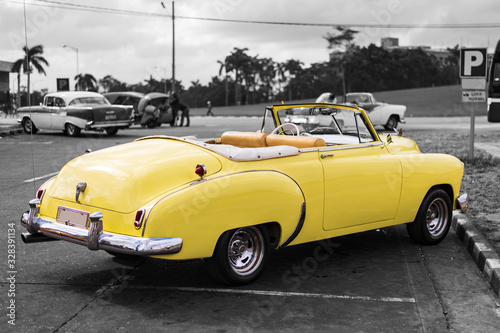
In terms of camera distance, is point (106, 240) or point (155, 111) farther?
point (155, 111)

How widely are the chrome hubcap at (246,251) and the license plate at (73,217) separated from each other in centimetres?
112

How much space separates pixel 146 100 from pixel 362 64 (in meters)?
83.9

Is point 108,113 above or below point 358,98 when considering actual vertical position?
below

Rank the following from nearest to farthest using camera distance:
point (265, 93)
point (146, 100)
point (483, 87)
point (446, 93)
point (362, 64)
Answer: point (483, 87), point (146, 100), point (446, 93), point (362, 64), point (265, 93)

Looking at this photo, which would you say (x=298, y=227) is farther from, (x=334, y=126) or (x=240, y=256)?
(x=334, y=126)

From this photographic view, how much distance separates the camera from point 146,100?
30.7 m

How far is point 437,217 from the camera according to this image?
22.3 feet

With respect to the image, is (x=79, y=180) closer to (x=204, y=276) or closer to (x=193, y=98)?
(x=204, y=276)

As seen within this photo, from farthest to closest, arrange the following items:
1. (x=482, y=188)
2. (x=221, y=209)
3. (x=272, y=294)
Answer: (x=482, y=188)
(x=272, y=294)
(x=221, y=209)

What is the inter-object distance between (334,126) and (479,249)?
1.89 m

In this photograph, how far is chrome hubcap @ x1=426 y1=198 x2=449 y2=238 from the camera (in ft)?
22.1

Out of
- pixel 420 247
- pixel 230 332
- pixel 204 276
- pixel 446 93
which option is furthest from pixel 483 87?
pixel 446 93

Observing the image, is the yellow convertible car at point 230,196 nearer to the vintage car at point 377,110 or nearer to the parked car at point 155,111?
the vintage car at point 377,110

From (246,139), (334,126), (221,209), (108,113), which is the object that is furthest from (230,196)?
(108,113)
